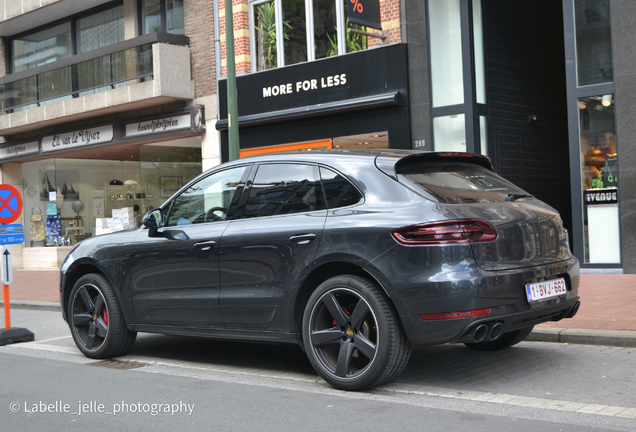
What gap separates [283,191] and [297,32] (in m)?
11.3

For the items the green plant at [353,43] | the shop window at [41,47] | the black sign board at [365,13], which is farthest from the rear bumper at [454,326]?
the shop window at [41,47]

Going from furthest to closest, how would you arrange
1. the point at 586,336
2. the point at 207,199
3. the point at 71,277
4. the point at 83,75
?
the point at 83,75
the point at 71,277
the point at 586,336
the point at 207,199

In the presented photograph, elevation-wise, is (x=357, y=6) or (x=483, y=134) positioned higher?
(x=357, y=6)

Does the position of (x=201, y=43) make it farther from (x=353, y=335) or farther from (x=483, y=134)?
(x=353, y=335)

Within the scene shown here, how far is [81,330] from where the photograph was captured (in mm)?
6918

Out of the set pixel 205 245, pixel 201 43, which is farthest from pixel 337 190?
pixel 201 43

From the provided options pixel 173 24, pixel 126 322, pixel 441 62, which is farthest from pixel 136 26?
pixel 126 322

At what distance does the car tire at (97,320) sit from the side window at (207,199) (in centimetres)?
101

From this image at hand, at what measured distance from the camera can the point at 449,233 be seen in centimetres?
457

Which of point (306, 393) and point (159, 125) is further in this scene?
point (159, 125)

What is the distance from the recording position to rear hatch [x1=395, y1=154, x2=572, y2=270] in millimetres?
4695

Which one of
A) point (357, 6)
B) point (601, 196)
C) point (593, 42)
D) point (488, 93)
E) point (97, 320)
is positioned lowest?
point (97, 320)

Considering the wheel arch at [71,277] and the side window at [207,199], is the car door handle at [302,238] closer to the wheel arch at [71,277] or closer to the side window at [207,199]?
the side window at [207,199]

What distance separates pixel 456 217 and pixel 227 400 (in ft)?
6.59
